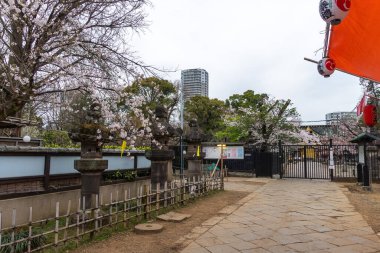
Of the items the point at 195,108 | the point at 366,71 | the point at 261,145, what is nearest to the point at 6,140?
the point at 366,71

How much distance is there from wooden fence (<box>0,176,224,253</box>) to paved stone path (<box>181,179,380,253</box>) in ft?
4.64

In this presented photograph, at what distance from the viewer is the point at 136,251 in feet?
17.9

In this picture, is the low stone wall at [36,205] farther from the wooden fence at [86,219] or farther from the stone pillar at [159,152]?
the stone pillar at [159,152]

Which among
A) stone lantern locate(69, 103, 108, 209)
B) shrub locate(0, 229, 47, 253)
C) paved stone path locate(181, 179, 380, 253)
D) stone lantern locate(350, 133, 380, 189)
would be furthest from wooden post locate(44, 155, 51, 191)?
stone lantern locate(350, 133, 380, 189)

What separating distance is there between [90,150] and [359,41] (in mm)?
5787

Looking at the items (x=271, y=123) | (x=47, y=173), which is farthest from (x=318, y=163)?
(x=47, y=173)

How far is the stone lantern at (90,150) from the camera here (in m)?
6.73

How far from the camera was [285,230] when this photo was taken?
6.90 meters

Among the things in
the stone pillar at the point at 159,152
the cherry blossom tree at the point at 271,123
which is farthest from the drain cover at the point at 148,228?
the cherry blossom tree at the point at 271,123

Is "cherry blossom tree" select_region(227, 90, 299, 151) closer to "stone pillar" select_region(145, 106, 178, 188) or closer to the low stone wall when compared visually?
"stone pillar" select_region(145, 106, 178, 188)

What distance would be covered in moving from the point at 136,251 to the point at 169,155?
14.7 feet

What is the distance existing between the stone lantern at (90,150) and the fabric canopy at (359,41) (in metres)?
4.91

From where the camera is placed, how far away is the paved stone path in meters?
5.66

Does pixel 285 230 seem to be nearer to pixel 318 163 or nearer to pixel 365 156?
pixel 365 156
